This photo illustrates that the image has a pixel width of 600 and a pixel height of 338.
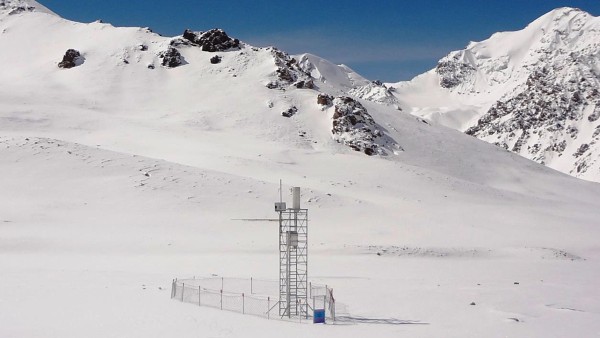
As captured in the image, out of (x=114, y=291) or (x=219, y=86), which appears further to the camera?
(x=219, y=86)

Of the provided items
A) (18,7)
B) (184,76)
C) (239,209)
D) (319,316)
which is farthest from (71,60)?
(319,316)

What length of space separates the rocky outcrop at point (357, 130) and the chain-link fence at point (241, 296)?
54.8 m

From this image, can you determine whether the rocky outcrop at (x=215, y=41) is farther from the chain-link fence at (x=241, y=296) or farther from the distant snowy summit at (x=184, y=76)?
the chain-link fence at (x=241, y=296)

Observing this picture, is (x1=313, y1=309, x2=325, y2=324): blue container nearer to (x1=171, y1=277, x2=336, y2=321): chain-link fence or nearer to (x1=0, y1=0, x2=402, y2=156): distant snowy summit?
(x1=171, y1=277, x2=336, y2=321): chain-link fence

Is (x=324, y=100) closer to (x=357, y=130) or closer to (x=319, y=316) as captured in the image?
(x=357, y=130)

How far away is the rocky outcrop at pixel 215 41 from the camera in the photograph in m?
118

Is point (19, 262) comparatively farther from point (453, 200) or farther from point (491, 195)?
point (491, 195)

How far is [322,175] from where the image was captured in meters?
73.4

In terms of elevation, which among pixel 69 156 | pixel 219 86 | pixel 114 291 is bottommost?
pixel 114 291

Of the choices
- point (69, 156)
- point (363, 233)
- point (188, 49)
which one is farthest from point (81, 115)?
point (363, 233)

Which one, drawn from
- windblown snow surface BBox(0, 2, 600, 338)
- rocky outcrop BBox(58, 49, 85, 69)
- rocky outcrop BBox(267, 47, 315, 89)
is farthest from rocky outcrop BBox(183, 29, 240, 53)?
rocky outcrop BBox(58, 49, 85, 69)

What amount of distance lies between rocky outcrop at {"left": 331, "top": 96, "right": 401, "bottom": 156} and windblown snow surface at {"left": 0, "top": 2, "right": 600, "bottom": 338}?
4.85 feet

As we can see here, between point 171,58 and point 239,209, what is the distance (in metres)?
62.9

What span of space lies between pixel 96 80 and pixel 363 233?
219 feet
